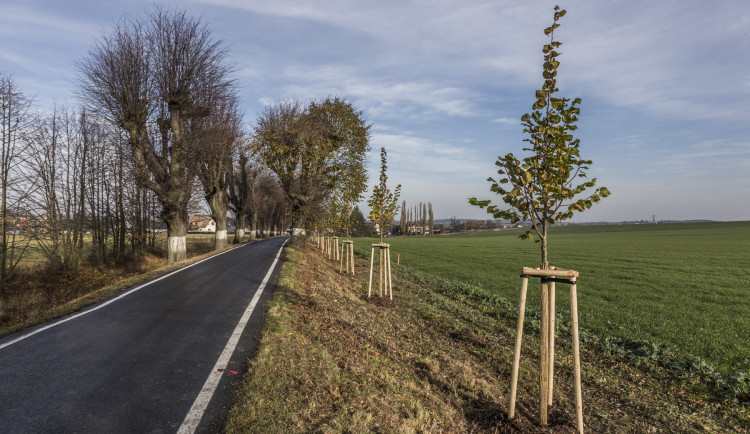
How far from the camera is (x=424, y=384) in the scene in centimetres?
540

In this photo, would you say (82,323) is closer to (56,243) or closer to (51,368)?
(51,368)

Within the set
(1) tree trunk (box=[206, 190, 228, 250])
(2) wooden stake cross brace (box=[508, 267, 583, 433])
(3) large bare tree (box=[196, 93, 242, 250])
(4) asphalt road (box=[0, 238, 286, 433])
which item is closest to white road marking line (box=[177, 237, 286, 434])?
(4) asphalt road (box=[0, 238, 286, 433])

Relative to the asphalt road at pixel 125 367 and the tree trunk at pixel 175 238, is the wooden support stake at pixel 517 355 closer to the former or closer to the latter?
the asphalt road at pixel 125 367

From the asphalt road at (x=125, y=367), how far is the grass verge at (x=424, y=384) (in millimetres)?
599

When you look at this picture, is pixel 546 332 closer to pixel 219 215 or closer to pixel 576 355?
pixel 576 355

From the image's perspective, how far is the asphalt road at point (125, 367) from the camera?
3730 millimetres

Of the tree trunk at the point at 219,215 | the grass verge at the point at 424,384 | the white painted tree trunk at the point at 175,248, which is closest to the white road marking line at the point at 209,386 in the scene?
the grass verge at the point at 424,384

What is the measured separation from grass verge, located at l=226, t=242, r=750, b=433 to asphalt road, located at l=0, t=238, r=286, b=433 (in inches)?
23.6

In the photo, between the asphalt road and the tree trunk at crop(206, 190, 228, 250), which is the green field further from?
the tree trunk at crop(206, 190, 228, 250)

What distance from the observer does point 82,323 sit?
6840 mm

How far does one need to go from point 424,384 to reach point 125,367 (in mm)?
4324

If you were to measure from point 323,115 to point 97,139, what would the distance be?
13256mm

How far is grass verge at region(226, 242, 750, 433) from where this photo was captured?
→ 414 cm

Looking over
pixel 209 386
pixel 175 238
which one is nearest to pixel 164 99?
pixel 175 238
